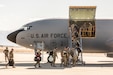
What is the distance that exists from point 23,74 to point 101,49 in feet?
45.6

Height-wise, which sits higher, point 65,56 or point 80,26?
point 80,26

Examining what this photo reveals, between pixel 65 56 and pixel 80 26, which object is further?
pixel 80 26

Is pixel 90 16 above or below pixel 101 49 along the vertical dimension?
above

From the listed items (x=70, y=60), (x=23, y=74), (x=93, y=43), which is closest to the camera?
(x=23, y=74)

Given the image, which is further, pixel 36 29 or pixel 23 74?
pixel 36 29

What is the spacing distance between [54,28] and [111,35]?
5.98m

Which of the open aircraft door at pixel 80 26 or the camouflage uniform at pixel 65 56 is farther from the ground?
the open aircraft door at pixel 80 26

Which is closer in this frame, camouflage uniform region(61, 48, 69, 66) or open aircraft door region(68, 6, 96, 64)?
camouflage uniform region(61, 48, 69, 66)

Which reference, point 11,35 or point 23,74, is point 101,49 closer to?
point 11,35

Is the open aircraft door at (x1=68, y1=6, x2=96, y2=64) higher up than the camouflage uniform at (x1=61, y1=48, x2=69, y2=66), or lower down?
higher up

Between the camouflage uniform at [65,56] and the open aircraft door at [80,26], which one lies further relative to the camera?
the open aircraft door at [80,26]

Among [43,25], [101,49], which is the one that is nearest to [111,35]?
[101,49]

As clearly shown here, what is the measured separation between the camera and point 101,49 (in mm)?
37656

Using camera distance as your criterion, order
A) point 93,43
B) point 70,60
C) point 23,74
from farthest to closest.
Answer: point 93,43, point 70,60, point 23,74
